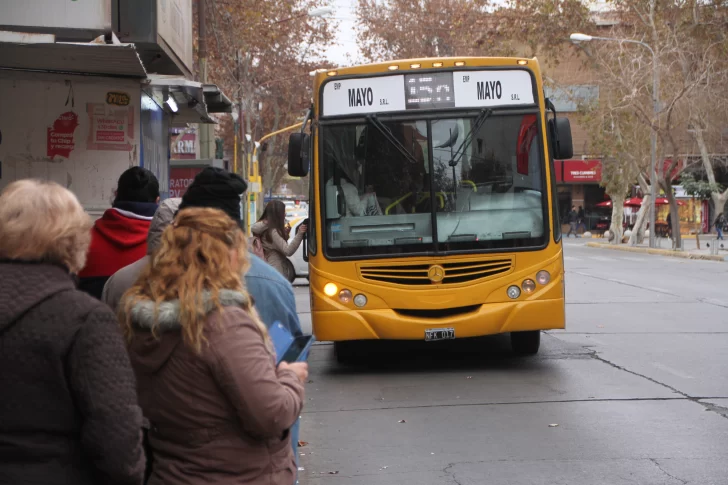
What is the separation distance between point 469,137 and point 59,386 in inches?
302

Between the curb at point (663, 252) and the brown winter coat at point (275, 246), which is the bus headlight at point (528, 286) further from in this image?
the curb at point (663, 252)

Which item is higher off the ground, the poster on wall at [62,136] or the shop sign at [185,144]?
the shop sign at [185,144]

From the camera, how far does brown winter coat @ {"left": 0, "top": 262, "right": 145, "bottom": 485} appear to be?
2.48 m

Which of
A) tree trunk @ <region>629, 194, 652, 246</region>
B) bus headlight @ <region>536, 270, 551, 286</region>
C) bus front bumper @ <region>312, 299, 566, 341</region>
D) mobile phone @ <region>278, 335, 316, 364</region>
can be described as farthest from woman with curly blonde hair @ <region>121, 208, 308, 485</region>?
tree trunk @ <region>629, 194, 652, 246</region>

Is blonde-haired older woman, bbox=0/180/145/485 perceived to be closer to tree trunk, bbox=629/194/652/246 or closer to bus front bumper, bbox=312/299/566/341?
bus front bumper, bbox=312/299/566/341

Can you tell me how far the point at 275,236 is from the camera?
35.2ft

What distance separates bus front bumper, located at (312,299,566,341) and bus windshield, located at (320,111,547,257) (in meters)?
0.59

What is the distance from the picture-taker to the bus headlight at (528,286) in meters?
9.60

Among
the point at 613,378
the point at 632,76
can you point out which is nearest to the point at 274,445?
the point at 613,378

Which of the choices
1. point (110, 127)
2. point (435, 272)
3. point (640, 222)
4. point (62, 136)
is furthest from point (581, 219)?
point (62, 136)

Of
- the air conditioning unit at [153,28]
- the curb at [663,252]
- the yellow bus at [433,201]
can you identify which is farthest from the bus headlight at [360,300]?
the curb at [663,252]

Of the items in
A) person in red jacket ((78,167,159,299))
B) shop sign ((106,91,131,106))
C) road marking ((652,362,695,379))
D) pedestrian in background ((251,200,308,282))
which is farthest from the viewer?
pedestrian in background ((251,200,308,282))

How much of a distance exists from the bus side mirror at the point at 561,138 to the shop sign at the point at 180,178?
10175 mm

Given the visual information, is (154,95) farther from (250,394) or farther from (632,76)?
(632,76)
